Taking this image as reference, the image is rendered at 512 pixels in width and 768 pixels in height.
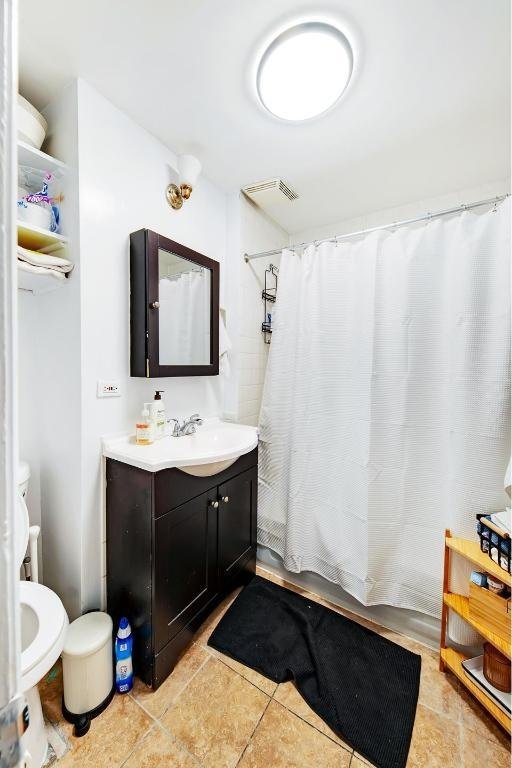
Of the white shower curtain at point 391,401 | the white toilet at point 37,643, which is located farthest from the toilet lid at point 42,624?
the white shower curtain at point 391,401

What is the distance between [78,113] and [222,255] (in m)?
0.91

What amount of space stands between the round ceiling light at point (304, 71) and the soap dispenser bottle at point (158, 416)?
1.32 meters

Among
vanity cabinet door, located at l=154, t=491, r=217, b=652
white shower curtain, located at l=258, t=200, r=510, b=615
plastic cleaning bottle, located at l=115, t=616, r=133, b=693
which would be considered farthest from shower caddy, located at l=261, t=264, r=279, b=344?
plastic cleaning bottle, located at l=115, t=616, r=133, b=693

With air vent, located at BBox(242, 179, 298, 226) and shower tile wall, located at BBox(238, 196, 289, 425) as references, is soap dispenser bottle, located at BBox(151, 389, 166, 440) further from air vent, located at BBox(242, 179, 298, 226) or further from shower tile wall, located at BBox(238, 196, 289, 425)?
air vent, located at BBox(242, 179, 298, 226)

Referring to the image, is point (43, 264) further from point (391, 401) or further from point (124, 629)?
point (391, 401)

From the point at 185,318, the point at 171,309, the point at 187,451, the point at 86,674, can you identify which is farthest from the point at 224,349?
the point at 86,674

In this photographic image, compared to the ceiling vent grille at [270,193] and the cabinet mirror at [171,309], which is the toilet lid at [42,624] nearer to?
the cabinet mirror at [171,309]

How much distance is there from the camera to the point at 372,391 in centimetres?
149

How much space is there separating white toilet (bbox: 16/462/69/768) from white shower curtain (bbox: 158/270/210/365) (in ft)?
2.79

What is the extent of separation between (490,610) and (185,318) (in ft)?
5.69

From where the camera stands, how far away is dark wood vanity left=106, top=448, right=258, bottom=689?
1.13m

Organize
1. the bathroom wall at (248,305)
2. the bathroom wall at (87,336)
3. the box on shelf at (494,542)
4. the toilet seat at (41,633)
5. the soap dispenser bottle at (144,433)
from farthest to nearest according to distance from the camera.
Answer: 1. the bathroom wall at (248,305)
2. the soap dispenser bottle at (144,433)
3. the bathroom wall at (87,336)
4. the box on shelf at (494,542)
5. the toilet seat at (41,633)

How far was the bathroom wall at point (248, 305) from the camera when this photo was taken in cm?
189

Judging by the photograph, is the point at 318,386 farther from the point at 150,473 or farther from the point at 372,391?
the point at 150,473
